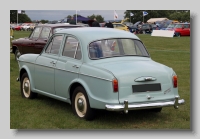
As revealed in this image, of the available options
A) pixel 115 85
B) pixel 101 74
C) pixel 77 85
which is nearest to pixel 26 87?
pixel 77 85

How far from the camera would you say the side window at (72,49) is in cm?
768

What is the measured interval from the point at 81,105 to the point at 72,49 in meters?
1.22

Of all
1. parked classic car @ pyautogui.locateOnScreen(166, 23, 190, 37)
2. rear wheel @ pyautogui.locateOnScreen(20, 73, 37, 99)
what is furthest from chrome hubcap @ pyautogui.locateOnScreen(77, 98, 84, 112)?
parked classic car @ pyautogui.locateOnScreen(166, 23, 190, 37)

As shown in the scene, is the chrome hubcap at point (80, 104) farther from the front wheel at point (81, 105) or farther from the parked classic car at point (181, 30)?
the parked classic car at point (181, 30)

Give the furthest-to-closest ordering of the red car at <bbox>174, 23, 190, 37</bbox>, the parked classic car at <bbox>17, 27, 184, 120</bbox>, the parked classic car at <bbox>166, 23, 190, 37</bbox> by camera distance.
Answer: the red car at <bbox>174, 23, 190, 37</bbox>
the parked classic car at <bbox>166, 23, 190, 37</bbox>
the parked classic car at <bbox>17, 27, 184, 120</bbox>

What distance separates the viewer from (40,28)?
1420 cm

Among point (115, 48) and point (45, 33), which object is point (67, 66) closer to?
point (115, 48)

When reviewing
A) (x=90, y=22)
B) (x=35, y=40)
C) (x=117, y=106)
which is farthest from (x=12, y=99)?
(x=90, y=22)

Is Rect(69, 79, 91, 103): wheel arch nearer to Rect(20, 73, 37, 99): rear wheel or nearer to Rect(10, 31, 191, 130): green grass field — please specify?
Rect(10, 31, 191, 130): green grass field

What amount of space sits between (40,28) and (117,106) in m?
8.23

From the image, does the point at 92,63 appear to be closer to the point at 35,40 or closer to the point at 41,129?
the point at 41,129

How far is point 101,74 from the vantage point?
6.79 metres

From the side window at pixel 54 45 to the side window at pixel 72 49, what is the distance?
11.6 inches

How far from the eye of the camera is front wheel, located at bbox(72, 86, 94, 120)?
7.11 m
